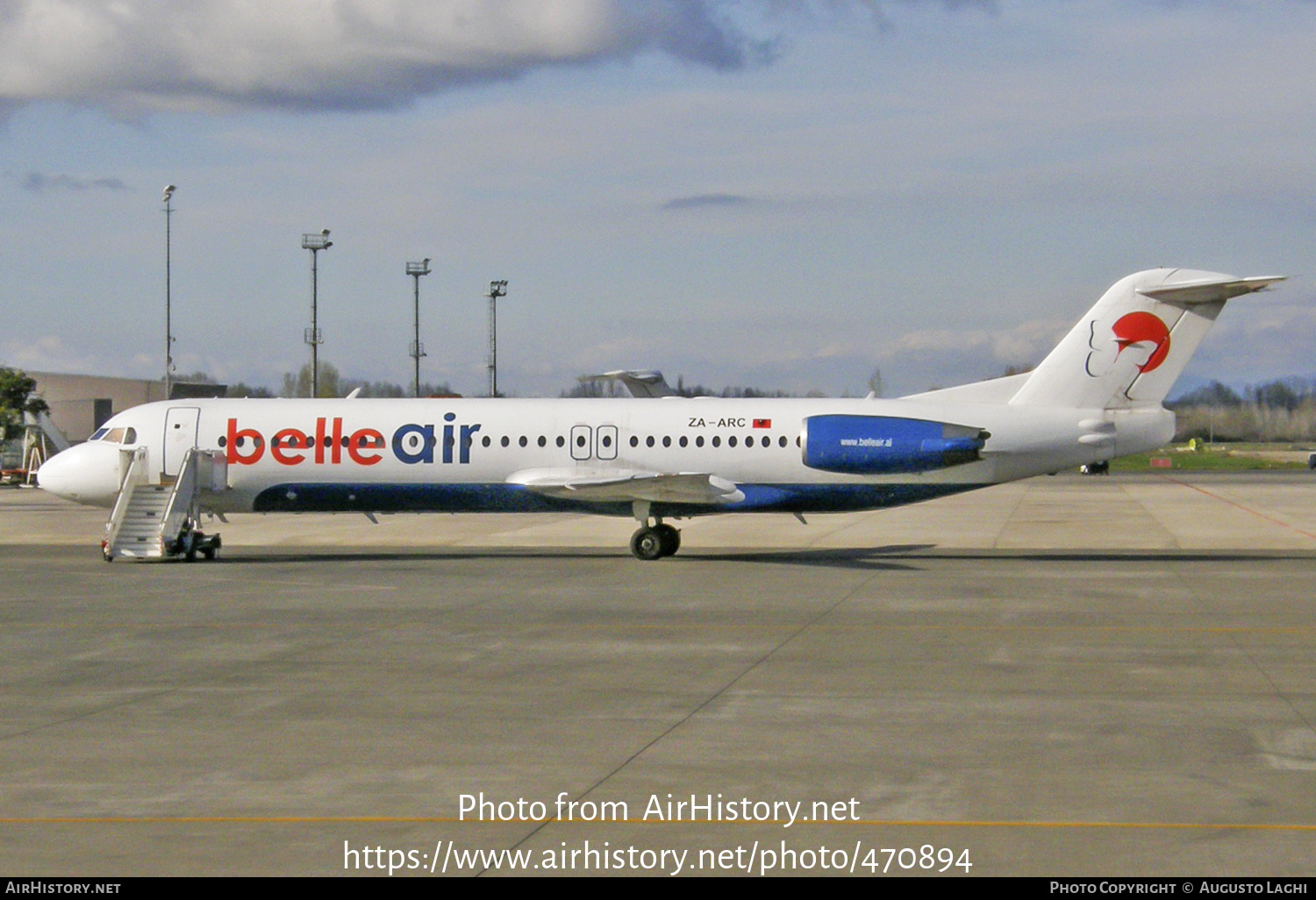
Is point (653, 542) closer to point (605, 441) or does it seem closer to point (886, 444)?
point (605, 441)

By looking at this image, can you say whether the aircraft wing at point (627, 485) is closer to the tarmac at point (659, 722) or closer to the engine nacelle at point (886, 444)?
the engine nacelle at point (886, 444)

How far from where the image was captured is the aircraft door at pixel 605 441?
3122 cm

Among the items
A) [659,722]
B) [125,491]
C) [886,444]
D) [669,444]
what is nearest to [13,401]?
[125,491]

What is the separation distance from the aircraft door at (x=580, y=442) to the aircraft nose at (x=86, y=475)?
10130 millimetres

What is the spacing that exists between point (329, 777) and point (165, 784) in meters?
1.13

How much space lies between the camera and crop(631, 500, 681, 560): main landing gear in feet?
99.6

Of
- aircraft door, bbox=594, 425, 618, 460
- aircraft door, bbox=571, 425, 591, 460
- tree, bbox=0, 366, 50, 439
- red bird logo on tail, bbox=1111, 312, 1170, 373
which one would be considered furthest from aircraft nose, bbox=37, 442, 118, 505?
tree, bbox=0, 366, 50, 439

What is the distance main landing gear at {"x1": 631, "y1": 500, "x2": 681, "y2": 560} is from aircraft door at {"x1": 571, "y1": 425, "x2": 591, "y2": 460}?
1.76 meters

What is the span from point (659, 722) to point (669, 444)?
1878 cm

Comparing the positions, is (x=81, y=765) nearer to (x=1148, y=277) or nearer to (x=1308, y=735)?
(x=1308, y=735)

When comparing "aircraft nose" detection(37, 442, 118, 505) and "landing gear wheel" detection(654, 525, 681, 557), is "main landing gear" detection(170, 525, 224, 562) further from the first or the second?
"landing gear wheel" detection(654, 525, 681, 557)

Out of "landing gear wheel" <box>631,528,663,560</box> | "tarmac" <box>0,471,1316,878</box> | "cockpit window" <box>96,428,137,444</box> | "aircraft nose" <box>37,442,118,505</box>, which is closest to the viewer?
"tarmac" <box>0,471,1316,878</box>

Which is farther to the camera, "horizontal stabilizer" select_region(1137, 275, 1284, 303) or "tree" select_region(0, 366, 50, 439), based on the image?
"tree" select_region(0, 366, 50, 439)

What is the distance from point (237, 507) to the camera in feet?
105
